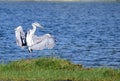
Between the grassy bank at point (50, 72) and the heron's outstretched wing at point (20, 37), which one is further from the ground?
the heron's outstretched wing at point (20, 37)

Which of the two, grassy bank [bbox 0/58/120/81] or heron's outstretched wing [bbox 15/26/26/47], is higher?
heron's outstretched wing [bbox 15/26/26/47]

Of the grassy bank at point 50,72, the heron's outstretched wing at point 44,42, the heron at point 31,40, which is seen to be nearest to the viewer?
the grassy bank at point 50,72

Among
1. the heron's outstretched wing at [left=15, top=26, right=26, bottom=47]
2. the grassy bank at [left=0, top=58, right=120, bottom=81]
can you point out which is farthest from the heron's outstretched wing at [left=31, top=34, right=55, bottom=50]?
the grassy bank at [left=0, top=58, right=120, bottom=81]

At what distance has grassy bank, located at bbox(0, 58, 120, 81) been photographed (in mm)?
22416

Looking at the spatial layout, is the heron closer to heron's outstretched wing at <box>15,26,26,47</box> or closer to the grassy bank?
heron's outstretched wing at <box>15,26,26,47</box>

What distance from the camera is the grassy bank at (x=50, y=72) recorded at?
22.4m

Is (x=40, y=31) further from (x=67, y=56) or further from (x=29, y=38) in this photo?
(x=29, y=38)

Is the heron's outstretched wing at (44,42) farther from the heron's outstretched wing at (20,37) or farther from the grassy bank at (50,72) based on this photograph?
the grassy bank at (50,72)

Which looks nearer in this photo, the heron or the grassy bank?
the grassy bank

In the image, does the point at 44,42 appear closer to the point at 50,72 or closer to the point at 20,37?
the point at 20,37

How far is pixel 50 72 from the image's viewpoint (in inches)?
931

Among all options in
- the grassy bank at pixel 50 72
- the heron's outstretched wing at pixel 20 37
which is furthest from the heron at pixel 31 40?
the grassy bank at pixel 50 72

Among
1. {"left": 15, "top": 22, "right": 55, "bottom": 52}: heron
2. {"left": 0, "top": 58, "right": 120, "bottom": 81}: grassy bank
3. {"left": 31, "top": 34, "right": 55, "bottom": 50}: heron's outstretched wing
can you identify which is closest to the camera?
{"left": 0, "top": 58, "right": 120, "bottom": 81}: grassy bank

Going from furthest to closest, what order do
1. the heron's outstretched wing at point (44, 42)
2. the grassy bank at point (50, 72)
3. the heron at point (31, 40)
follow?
the heron at point (31, 40)
the heron's outstretched wing at point (44, 42)
the grassy bank at point (50, 72)
